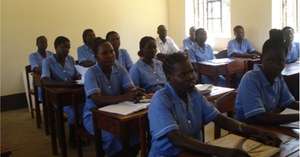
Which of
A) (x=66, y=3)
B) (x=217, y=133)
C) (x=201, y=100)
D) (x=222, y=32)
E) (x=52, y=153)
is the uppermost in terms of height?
(x=66, y=3)

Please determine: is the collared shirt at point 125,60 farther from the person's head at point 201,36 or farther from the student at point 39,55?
the person's head at point 201,36

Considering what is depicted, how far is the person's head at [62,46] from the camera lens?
409cm

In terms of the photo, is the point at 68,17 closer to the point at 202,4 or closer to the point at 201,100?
the point at 202,4


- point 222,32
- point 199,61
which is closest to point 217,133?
point 199,61

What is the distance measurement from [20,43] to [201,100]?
15.3 ft

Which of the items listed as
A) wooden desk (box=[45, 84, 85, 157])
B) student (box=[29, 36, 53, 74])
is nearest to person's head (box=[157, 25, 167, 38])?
student (box=[29, 36, 53, 74])

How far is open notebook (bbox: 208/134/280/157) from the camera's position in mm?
1486

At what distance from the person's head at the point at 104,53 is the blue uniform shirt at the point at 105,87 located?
6 centimetres

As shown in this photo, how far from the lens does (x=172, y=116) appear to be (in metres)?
1.73

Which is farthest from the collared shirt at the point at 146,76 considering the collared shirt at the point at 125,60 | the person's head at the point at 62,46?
the collared shirt at the point at 125,60

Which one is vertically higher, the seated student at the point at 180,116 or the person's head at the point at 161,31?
the person's head at the point at 161,31

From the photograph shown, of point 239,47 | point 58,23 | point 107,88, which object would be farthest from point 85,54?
point 239,47

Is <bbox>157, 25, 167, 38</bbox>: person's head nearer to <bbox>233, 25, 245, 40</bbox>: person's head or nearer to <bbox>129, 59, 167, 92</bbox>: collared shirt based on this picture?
<bbox>233, 25, 245, 40</bbox>: person's head

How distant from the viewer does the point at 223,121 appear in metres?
1.93
